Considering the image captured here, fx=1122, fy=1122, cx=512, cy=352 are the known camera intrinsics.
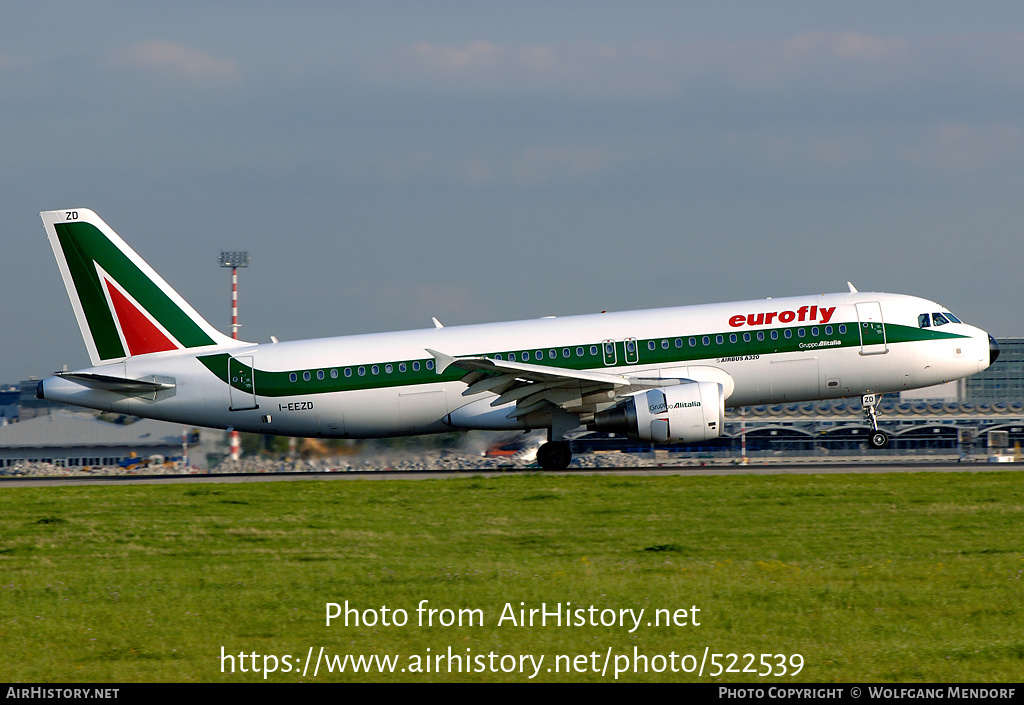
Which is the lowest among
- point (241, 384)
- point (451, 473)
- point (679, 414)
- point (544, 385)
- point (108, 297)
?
point (451, 473)

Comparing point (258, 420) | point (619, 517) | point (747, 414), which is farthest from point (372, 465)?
point (747, 414)

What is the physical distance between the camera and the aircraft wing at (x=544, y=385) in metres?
29.3

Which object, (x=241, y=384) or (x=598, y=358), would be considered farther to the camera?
(x=241, y=384)

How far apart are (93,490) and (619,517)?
1463 cm

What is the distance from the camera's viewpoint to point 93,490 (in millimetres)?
28859

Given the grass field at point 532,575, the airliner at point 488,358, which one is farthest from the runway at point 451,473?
the grass field at point 532,575

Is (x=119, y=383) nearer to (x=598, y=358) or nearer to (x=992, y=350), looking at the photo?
(x=598, y=358)

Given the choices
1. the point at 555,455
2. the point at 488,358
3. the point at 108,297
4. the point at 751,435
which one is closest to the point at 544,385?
the point at 488,358

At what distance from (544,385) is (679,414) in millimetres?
3721

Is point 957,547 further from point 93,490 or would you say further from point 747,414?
point 747,414

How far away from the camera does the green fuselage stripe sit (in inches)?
1217

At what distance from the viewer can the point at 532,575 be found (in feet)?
50.9

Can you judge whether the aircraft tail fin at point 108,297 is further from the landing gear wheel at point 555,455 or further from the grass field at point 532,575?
the landing gear wheel at point 555,455
